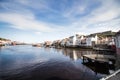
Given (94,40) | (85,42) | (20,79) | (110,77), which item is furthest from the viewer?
(85,42)

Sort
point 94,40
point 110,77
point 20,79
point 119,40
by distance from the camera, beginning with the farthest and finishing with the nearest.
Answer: point 94,40, point 119,40, point 20,79, point 110,77

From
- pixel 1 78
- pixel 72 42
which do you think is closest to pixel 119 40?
pixel 1 78

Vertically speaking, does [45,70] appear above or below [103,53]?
below

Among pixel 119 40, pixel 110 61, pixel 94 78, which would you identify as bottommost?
pixel 94 78

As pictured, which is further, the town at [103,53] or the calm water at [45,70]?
the town at [103,53]

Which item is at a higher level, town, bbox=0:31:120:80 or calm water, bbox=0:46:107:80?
town, bbox=0:31:120:80

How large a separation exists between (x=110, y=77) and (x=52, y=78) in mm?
9007

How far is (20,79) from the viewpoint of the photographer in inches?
587

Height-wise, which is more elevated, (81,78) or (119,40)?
(119,40)

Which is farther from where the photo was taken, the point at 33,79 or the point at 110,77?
the point at 33,79

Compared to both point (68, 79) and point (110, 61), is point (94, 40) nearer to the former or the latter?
point (110, 61)

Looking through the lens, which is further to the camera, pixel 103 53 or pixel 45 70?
pixel 103 53

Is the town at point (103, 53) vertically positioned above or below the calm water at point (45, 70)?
above

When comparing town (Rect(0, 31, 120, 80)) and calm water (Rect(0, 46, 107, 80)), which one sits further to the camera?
town (Rect(0, 31, 120, 80))
